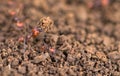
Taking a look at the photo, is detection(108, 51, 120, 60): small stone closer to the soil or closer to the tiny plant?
the soil

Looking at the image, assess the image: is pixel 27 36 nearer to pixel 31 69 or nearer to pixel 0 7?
pixel 31 69

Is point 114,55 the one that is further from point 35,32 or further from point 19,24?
point 19,24

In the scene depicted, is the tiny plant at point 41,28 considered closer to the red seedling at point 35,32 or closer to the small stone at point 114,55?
the red seedling at point 35,32

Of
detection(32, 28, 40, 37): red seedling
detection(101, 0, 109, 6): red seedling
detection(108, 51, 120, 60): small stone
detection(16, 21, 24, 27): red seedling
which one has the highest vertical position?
detection(101, 0, 109, 6): red seedling

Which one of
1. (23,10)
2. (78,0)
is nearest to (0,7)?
(23,10)

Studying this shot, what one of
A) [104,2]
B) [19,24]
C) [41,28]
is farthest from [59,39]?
[104,2]

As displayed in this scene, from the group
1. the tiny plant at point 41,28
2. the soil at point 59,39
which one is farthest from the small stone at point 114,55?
the tiny plant at point 41,28

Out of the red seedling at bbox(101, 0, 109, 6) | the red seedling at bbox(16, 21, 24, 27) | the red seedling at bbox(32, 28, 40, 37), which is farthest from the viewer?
the red seedling at bbox(101, 0, 109, 6)

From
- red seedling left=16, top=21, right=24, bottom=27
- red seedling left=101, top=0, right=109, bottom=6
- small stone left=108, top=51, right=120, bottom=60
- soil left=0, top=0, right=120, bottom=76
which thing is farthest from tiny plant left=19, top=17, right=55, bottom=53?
red seedling left=101, top=0, right=109, bottom=6

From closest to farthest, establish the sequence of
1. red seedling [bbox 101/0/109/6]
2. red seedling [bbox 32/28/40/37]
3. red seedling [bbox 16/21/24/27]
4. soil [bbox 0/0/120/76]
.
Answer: soil [bbox 0/0/120/76] < red seedling [bbox 32/28/40/37] < red seedling [bbox 16/21/24/27] < red seedling [bbox 101/0/109/6]
